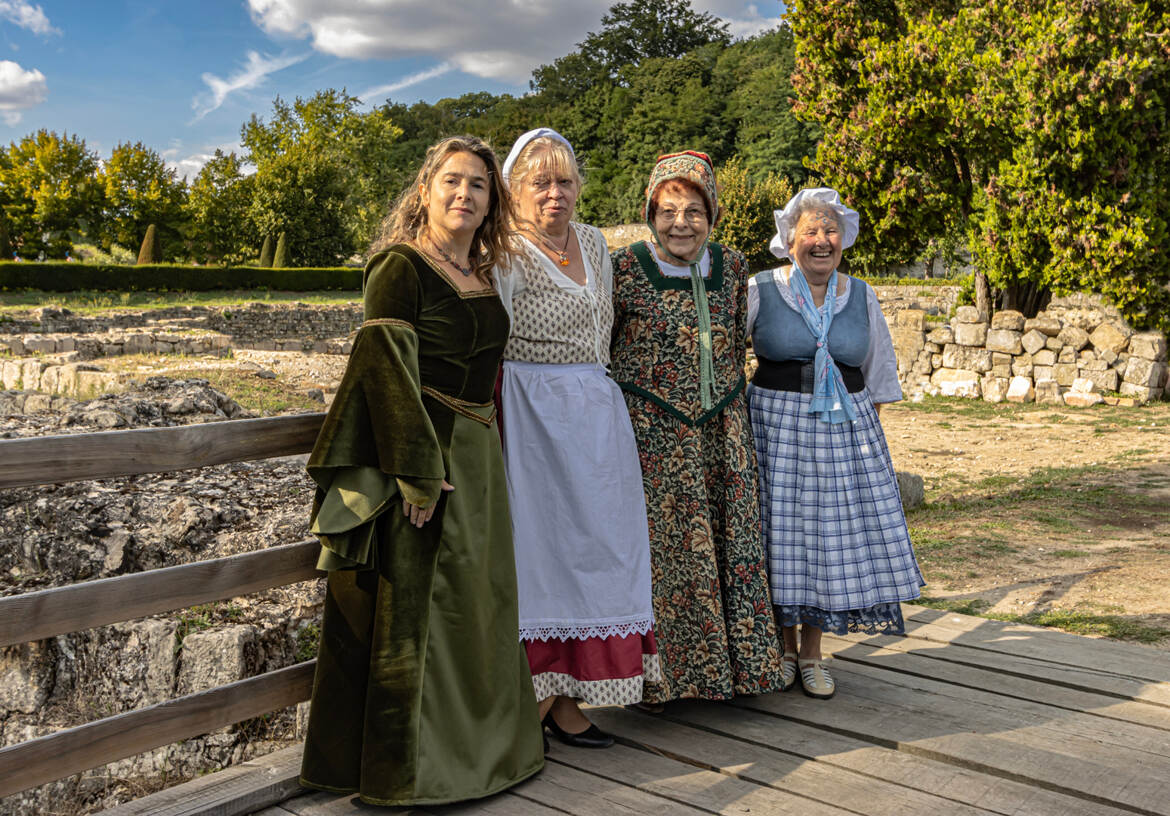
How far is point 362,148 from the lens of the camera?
156 ft

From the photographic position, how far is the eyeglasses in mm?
2939

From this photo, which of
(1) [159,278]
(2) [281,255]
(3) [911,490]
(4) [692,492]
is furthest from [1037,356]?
(2) [281,255]

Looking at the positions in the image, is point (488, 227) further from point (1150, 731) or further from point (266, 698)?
point (1150, 731)

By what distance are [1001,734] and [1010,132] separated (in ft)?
37.1

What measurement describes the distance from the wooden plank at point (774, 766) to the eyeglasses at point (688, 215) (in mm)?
1602

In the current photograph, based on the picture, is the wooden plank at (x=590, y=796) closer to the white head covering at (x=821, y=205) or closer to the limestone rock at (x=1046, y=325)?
the white head covering at (x=821, y=205)

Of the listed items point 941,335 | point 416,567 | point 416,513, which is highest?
point 941,335

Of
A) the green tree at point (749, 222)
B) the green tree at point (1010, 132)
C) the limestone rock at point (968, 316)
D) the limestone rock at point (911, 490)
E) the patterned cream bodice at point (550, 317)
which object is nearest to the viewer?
the patterned cream bodice at point (550, 317)

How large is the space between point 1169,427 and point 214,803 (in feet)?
36.0

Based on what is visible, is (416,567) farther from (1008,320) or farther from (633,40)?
(633,40)

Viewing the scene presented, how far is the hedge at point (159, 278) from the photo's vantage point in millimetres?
21859

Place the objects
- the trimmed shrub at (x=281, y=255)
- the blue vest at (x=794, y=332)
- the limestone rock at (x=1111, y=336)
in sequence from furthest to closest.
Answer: the trimmed shrub at (x=281, y=255) < the limestone rock at (x=1111, y=336) < the blue vest at (x=794, y=332)

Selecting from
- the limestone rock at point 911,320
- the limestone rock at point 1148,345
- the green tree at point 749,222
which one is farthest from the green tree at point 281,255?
the limestone rock at point 1148,345

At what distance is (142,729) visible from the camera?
219 centimetres
